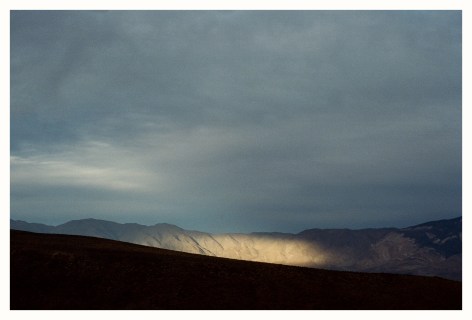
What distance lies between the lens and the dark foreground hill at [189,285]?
100 feet

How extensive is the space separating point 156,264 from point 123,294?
13.6 ft

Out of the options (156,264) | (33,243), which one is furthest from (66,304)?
(33,243)

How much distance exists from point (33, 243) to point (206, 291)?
49.2 feet

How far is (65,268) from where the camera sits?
3434 cm

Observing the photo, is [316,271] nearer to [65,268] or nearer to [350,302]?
[350,302]

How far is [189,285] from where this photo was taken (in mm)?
32625

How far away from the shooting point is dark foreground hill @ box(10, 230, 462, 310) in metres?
30.6
